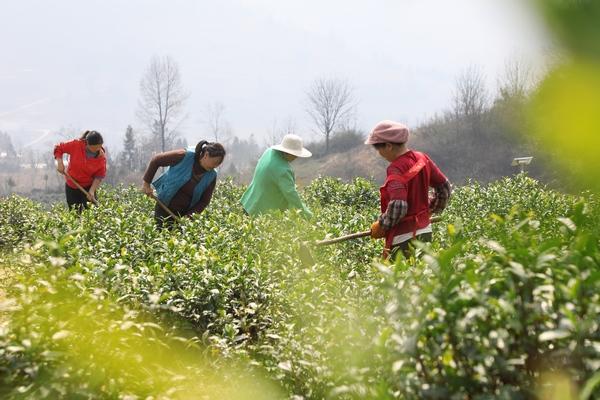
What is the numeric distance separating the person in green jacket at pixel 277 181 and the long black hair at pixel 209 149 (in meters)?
0.49

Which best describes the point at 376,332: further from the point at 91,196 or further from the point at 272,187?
the point at 91,196

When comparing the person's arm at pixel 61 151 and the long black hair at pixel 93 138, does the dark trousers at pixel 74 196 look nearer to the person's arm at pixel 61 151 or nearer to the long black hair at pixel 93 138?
the person's arm at pixel 61 151

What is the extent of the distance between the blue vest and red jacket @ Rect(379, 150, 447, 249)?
2741 millimetres

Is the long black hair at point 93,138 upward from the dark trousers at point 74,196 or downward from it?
upward

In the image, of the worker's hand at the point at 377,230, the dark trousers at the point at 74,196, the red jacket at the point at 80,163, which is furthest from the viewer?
the dark trousers at the point at 74,196

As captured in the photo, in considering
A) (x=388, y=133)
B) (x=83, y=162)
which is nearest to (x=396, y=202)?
(x=388, y=133)

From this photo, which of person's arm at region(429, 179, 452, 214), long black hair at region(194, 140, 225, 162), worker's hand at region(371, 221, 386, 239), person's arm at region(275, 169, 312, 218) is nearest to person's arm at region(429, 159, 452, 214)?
person's arm at region(429, 179, 452, 214)

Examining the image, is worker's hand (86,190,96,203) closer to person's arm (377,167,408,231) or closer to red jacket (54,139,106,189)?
red jacket (54,139,106,189)

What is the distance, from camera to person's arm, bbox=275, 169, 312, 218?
5.65 metres

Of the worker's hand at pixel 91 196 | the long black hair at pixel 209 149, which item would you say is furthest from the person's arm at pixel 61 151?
the long black hair at pixel 209 149

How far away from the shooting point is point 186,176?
629 cm

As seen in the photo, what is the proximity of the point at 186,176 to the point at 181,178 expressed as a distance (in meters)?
0.06

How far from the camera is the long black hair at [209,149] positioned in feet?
19.9

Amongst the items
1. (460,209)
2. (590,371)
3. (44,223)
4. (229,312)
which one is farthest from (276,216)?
(460,209)
